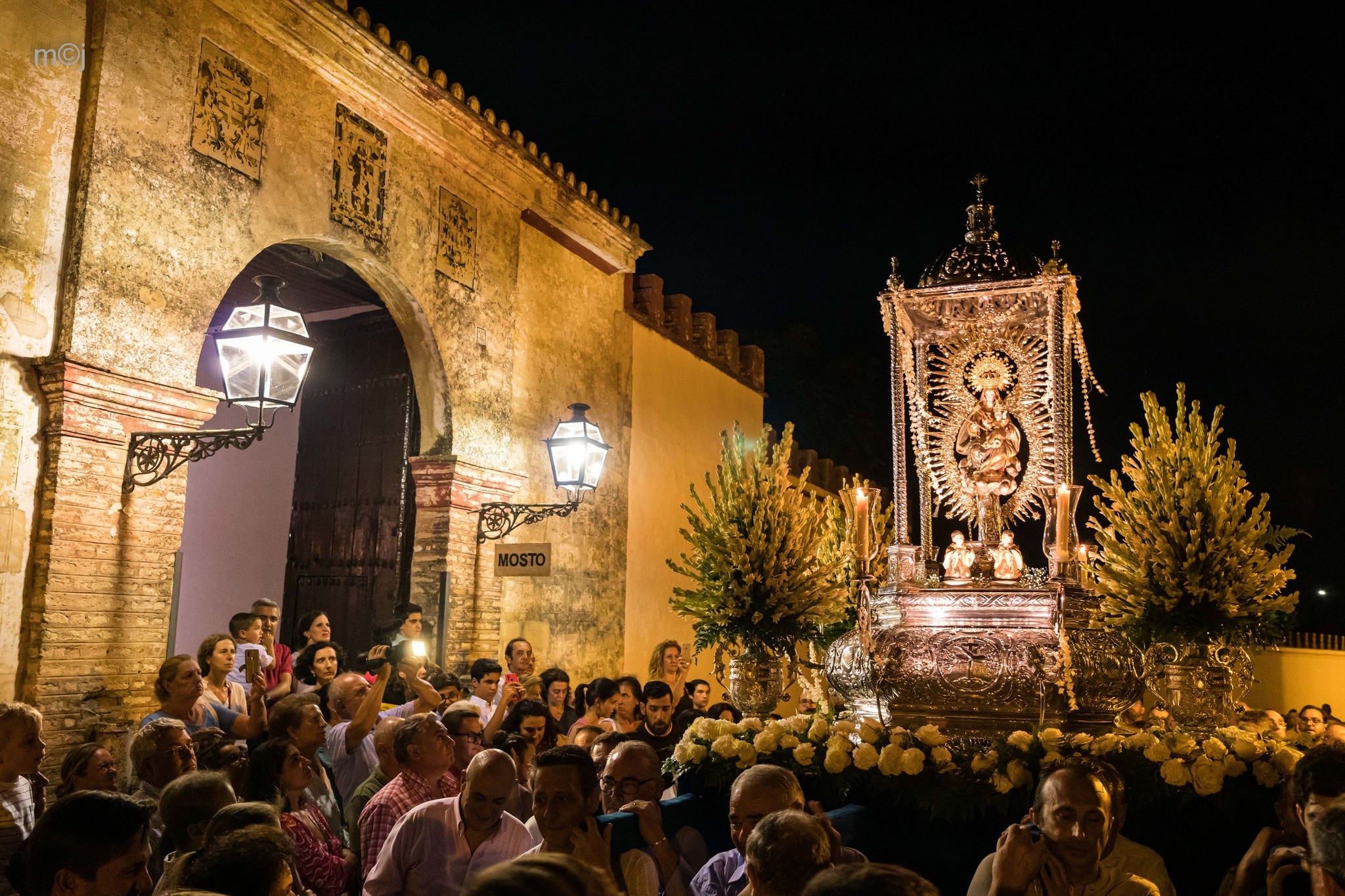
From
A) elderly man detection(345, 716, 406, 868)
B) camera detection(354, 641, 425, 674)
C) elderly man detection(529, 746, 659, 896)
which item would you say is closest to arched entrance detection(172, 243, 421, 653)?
camera detection(354, 641, 425, 674)

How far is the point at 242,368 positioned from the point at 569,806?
13.2 feet

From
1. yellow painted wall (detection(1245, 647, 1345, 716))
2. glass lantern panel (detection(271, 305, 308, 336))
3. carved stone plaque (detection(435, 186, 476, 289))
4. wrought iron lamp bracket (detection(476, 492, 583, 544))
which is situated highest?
carved stone plaque (detection(435, 186, 476, 289))

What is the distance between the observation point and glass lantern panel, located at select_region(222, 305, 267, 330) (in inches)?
259

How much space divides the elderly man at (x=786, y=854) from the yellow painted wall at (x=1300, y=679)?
594 inches

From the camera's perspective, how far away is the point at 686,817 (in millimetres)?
5340

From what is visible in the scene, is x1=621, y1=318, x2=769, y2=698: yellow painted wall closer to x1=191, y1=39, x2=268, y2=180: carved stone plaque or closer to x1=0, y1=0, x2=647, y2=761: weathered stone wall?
x1=0, y1=0, x2=647, y2=761: weathered stone wall

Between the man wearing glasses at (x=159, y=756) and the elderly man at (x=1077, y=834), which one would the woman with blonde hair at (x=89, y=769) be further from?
the elderly man at (x=1077, y=834)

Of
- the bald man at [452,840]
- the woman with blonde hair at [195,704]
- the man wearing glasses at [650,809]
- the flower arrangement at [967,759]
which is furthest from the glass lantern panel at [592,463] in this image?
the bald man at [452,840]

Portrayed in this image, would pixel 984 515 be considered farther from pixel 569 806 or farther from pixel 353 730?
pixel 569 806

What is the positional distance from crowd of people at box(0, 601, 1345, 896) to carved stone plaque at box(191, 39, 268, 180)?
3.72 m

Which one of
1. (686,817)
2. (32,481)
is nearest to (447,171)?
(32,481)

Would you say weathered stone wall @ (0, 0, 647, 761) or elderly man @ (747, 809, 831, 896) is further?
weathered stone wall @ (0, 0, 647, 761)

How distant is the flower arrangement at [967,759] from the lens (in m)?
5.39

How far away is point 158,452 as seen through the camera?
7.04m
